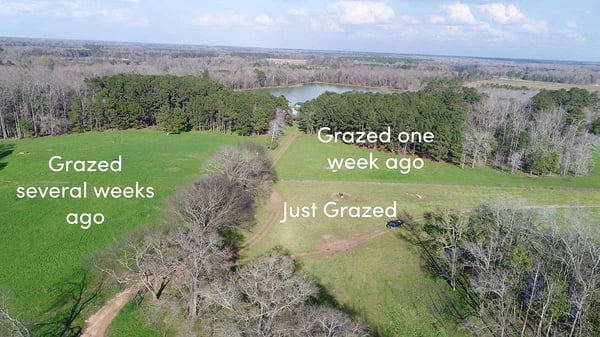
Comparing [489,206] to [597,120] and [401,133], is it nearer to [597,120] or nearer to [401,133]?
[401,133]

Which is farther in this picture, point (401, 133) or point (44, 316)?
point (401, 133)

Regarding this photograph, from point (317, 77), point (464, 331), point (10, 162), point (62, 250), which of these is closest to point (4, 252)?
point (62, 250)

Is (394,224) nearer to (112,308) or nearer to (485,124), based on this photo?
(112,308)

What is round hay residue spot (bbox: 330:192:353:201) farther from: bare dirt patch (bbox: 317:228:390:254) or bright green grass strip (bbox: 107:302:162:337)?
bright green grass strip (bbox: 107:302:162:337)

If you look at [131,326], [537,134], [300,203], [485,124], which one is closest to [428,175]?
[537,134]

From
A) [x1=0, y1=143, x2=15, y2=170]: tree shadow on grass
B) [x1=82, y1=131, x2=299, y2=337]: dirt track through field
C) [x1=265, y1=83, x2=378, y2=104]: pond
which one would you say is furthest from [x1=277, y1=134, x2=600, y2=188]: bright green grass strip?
[x1=265, y1=83, x2=378, y2=104]: pond

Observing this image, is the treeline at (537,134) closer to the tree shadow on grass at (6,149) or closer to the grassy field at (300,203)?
the grassy field at (300,203)
